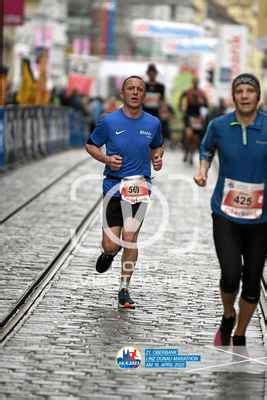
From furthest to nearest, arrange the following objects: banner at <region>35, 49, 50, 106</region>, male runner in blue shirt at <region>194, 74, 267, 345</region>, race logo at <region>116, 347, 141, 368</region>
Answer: banner at <region>35, 49, 50, 106</region>
male runner in blue shirt at <region>194, 74, 267, 345</region>
race logo at <region>116, 347, 141, 368</region>

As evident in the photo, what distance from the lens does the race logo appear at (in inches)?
338

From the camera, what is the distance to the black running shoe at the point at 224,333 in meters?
9.16

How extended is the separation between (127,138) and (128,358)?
109 inches

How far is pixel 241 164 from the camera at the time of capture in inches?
347

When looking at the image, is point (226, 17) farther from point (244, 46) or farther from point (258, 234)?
point (258, 234)

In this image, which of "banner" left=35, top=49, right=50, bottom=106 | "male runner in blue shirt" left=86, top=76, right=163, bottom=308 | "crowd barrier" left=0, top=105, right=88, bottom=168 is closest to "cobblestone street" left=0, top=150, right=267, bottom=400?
"male runner in blue shirt" left=86, top=76, right=163, bottom=308

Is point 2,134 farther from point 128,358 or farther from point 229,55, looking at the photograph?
point 229,55

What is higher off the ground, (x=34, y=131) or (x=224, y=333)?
(x=224, y=333)

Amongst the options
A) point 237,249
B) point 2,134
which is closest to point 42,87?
point 2,134

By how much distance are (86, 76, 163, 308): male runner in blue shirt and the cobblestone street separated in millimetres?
486

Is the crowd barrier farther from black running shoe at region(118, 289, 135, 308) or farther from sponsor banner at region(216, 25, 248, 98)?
black running shoe at region(118, 289, 135, 308)

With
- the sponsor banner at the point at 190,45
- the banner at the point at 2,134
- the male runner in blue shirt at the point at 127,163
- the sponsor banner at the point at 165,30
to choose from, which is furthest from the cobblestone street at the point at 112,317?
the sponsor banner at the point at 190,45

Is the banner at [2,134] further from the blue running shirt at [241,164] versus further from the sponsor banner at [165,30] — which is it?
the sponsor banner at [165,30]

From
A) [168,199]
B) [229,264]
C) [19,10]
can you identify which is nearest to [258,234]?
[229,264]
